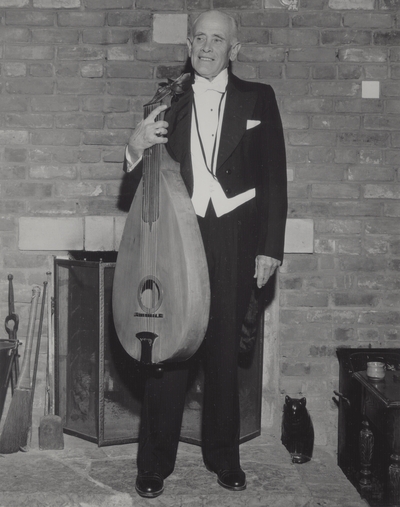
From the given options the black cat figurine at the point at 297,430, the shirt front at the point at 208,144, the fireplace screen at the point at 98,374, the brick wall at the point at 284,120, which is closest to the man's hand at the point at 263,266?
the shirt front at the point at 208,144

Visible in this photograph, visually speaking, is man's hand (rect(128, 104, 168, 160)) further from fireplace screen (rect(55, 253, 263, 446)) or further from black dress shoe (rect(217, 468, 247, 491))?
black dress shoe (rect(217, 468, 247, 491))

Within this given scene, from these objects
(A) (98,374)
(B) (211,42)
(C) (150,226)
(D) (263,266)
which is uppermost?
(B) (211,42)

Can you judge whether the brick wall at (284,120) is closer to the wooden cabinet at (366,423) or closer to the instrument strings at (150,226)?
the wooden cabinet at (366,423)

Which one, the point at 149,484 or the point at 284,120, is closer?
the point at 149,484

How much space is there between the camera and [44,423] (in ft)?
9.68

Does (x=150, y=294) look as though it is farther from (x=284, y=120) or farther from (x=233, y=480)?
(x=284, y=120)

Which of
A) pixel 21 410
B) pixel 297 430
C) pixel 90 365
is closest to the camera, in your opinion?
pixel 21 410

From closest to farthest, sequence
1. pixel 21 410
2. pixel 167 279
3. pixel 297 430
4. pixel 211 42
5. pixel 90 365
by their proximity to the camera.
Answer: pixel 167 279
pixel 211 42
pixel 21 410
pixel 90 365
pixel 297 430

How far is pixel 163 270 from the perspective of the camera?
7.32 ft

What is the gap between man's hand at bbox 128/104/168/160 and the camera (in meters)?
2.26

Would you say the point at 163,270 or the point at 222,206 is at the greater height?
the point at 222,206

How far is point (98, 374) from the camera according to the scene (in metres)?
2.97

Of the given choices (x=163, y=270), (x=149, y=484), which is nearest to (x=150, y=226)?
(x=163, y=270)

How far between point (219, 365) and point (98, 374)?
820mm
